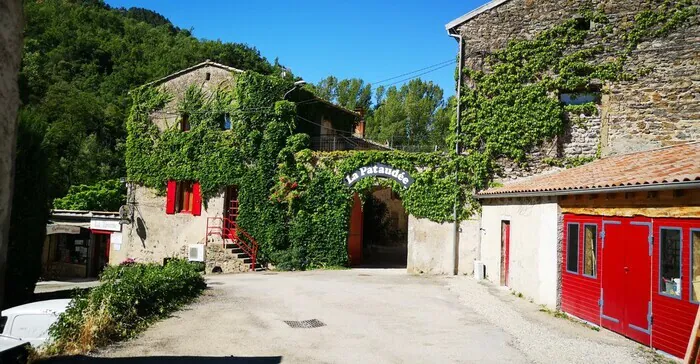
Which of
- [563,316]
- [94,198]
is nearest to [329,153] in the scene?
[563,316]

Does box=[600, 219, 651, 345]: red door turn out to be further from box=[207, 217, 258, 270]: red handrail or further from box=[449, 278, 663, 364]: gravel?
box=[207, 217, 258, 270]: red handrail

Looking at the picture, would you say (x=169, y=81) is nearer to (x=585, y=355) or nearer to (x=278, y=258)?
(x=278, y=258)

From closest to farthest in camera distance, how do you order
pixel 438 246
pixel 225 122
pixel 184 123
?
pixel 438 246 → pixel 225 122 → pixel 184 123

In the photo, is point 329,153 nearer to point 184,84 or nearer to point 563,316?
point 184,84

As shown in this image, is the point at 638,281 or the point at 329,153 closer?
the point at 638,281

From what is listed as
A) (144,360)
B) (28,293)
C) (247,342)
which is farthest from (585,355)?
(28,293)

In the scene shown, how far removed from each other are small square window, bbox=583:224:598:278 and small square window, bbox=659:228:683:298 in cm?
203

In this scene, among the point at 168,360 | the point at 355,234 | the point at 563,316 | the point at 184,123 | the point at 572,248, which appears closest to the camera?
the point at 168,360

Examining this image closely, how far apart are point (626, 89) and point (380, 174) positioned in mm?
8693

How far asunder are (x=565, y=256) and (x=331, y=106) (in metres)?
15.2

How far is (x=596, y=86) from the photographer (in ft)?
55.2

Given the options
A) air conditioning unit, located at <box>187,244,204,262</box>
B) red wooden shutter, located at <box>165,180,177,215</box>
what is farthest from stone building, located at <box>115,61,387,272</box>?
air conditioning unit, located at <box>187,244,204,262</box>

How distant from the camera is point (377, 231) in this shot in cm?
2714

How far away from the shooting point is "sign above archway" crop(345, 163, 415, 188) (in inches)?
736
